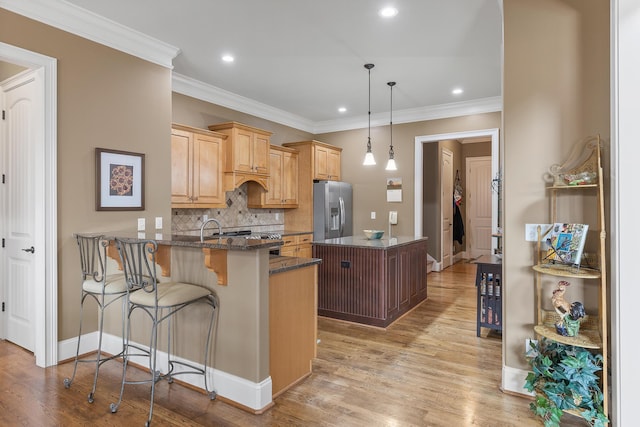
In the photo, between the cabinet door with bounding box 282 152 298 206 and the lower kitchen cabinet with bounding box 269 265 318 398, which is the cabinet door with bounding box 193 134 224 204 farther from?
the lower kitchen cabinet with bounding box 269 265 318 398

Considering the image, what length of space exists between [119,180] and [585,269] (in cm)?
364

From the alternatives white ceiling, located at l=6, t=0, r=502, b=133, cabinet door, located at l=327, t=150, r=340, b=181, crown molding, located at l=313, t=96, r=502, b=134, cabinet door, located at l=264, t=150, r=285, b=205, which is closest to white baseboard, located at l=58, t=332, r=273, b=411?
white ceiling, located at l=6, t=0, r=502, b=133

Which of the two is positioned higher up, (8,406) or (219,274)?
(219,274)

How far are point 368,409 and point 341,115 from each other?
515 centimetres

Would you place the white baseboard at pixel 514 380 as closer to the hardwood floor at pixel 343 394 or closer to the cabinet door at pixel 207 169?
the hardwood floor at pixel 343 394

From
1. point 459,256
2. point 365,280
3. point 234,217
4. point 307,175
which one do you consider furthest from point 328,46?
point 459,256

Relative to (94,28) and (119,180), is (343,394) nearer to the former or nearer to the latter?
(119,180)

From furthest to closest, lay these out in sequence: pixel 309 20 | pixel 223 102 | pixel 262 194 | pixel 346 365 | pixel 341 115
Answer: pixel 341 115 → pixel 262 194 → pixel 223 102 → pixel 309 20 → pixel 346 365

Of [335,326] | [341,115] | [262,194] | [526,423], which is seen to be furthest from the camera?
[341,115]

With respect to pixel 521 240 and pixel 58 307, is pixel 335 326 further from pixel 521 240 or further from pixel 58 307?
pixel 58 307

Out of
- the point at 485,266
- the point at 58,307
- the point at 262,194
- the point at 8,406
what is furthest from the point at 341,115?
the point at 8,406

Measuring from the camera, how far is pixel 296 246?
5.67 metres

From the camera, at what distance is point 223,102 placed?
207 inches

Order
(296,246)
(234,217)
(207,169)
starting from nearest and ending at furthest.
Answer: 1. (207,169)
2. (234,217)
3. (296,246)
